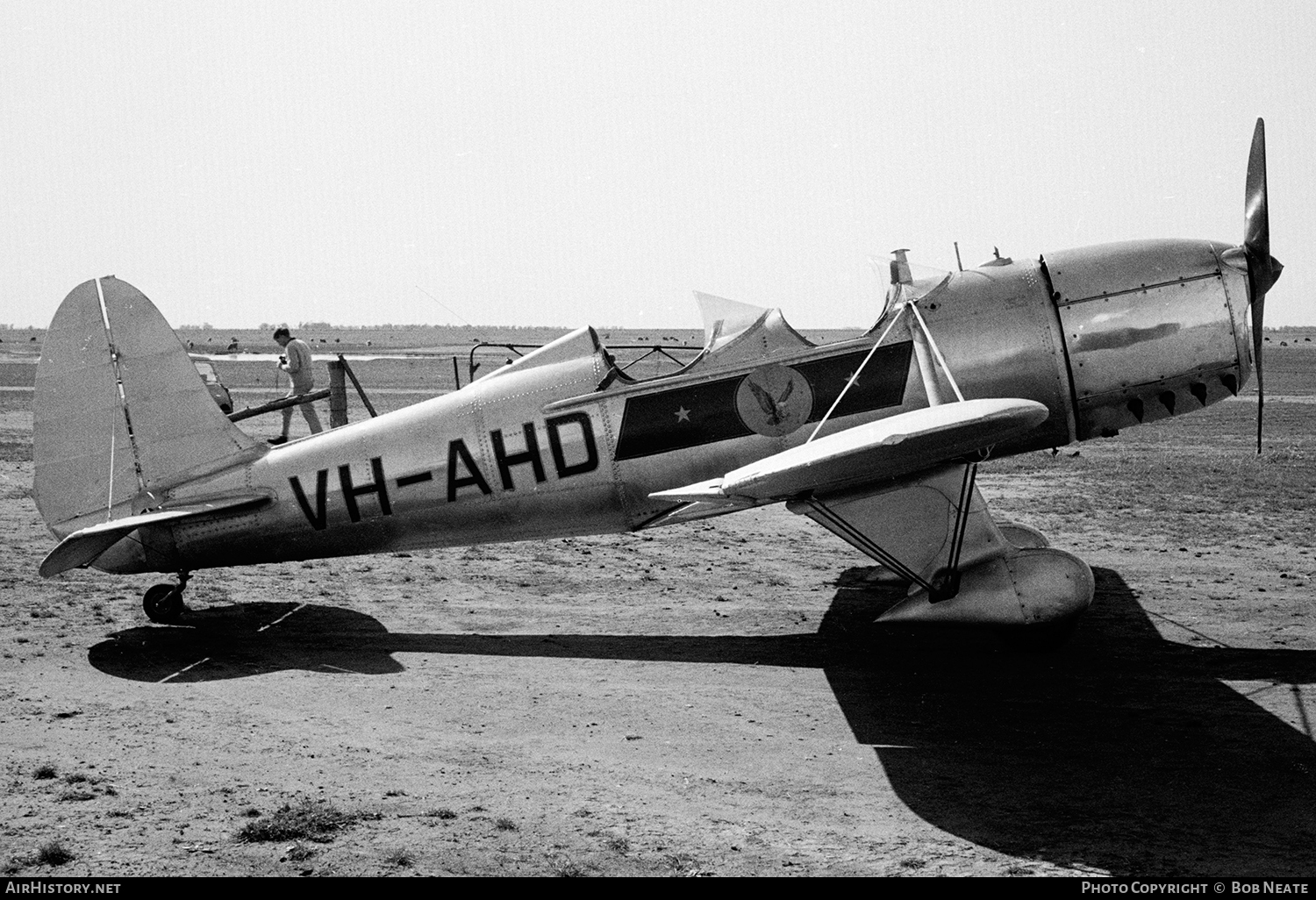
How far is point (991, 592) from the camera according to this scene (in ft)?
23.5

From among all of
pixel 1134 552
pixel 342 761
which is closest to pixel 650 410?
A: pixel 342 761

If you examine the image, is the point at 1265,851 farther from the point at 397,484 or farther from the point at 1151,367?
the point at 397,484

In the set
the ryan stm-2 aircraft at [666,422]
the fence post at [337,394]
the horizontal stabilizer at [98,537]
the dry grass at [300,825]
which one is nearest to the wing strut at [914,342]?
the ryan stm-2 aircraft at [666,422]

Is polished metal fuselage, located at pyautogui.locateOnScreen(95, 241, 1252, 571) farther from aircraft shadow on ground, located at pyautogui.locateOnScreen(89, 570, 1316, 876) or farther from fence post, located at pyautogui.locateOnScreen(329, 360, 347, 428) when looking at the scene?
fence post, located at pyautogui.locateOnScreen(329, 360, 347, 428)

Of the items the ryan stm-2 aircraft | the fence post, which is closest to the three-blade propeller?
the ryan stm-2 aircraft

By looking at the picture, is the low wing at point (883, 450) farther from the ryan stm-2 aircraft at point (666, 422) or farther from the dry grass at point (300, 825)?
the dry grass at point (300, 825)

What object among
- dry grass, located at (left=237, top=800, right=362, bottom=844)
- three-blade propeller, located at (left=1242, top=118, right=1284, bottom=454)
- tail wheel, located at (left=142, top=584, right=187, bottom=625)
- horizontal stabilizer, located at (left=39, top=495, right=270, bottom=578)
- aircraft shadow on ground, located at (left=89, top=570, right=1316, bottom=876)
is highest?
three-blade propeller, located at (left=1242, top=118, right=1284, bottom=454)

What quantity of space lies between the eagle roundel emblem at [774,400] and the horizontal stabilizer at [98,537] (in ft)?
13.0

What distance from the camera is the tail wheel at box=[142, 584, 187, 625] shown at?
8.45m

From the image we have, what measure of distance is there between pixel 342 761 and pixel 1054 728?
3.91 m

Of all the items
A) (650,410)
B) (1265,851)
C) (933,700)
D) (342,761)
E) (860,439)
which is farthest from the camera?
(650,410)

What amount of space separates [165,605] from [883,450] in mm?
5704

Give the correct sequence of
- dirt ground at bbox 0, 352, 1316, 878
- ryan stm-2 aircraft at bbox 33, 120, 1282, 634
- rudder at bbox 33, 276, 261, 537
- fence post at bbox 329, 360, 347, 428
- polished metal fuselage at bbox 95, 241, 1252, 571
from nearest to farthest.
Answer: dirt ground at bbox 0, 352, 1316, 878 → ryan stm-2 aircraft at bbox 33, 120, 1282, 634 → polished metal fuselage at bbox 95, 241, 1252, 571 → rudder at bbox 33, 276, 261, 537 → fence post at bbox 329, 360, 347, 428

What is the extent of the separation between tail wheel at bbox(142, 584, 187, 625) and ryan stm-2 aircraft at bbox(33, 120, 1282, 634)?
15 mm
